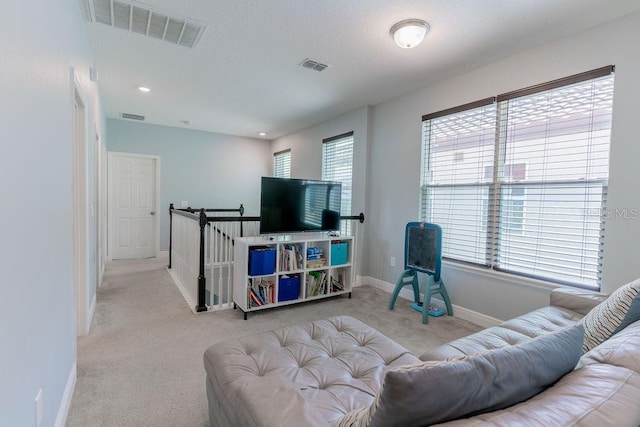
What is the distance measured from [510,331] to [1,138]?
2.50 m

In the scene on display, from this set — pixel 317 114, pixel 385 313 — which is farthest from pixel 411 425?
pixel 317 114

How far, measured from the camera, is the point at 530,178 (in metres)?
2.71

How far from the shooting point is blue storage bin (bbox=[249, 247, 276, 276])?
3.13 metres

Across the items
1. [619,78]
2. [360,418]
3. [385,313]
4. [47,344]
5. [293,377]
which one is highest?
[619,78]

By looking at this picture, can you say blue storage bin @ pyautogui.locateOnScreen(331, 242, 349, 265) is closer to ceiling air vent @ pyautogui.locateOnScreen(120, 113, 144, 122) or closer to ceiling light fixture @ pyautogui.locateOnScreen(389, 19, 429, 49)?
ceiling light fixture @ pyautogui.locateOnScreen(389, 19, 429, 49)

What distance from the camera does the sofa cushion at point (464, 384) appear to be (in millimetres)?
700

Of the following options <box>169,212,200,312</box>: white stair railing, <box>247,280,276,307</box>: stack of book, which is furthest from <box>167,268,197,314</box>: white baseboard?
<box>247,280,276,307</box>: stack of book

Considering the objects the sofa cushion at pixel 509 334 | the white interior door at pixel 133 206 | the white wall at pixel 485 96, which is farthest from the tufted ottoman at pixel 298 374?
the white interior door at pixel 133 206

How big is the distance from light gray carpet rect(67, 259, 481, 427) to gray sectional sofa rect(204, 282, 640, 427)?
58cm

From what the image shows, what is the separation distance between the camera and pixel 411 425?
71 cm

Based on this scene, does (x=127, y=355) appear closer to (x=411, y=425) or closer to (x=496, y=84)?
(x=411, y=425)

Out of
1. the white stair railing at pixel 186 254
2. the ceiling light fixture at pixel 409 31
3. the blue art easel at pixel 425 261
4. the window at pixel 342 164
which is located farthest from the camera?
the window at pixel 342 164

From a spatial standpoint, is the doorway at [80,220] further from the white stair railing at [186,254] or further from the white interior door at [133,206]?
the white interior door at [133,206]

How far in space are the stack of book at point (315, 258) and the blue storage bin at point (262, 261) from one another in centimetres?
51
